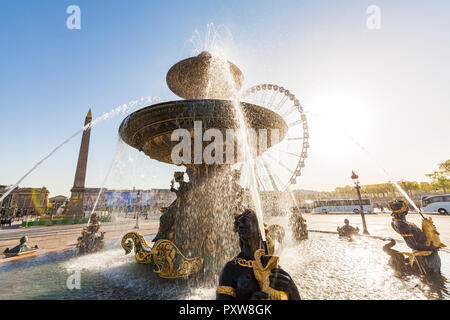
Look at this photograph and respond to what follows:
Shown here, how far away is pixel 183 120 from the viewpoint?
5.54 meters

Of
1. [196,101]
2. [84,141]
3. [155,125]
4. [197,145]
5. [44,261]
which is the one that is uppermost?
[84,141]

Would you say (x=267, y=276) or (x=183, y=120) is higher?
(x=183, y=120)

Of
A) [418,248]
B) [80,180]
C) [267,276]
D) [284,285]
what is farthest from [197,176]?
[80,180]

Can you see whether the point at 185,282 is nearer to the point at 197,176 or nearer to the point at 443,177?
the point at 197,176

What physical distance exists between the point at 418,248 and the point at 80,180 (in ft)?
106

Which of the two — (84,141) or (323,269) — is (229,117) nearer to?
(323,269)

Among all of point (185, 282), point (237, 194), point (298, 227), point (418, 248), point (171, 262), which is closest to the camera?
point (418, 248)

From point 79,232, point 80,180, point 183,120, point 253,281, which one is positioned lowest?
point 79,232

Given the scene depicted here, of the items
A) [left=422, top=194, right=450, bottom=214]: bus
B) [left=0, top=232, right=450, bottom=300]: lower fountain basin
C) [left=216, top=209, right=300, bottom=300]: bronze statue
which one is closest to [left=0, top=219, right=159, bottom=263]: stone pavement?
[left=0, top=232, right=450, bottom=300]: lower fountain basin

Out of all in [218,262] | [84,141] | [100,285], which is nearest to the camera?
[100,285]

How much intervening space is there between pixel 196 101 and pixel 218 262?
417cm
